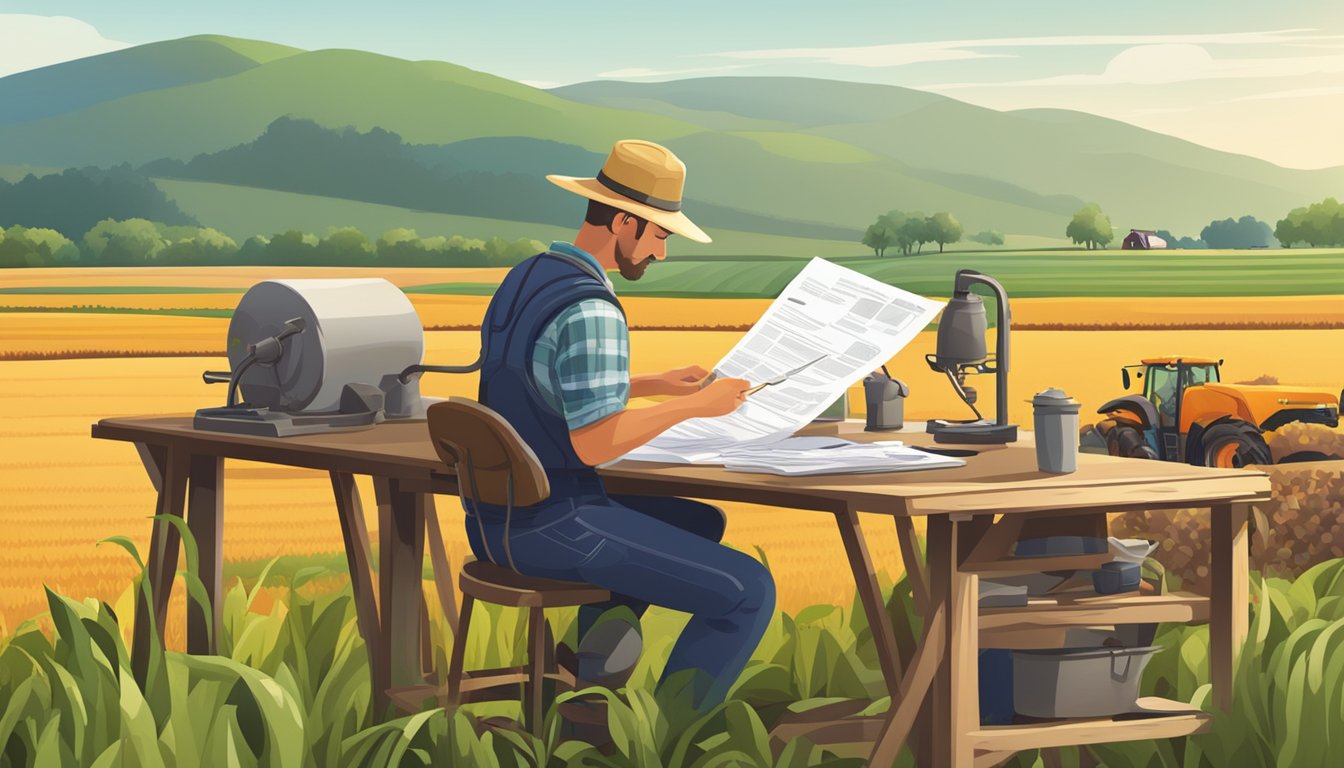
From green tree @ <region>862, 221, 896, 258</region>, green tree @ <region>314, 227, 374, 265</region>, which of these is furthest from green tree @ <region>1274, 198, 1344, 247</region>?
green tree @ <region>314, 227, 374, 265</region>

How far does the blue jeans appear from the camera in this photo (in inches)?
149

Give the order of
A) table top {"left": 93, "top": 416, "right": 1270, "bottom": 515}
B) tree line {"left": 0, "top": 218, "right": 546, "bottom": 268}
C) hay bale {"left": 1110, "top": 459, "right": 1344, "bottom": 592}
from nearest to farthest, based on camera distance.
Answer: table top {"left": 93, "top": 416, "right": 1270, "bottom": 515} < hay bale {"left": 1110, "top": 459, "right": 1344, "bottom": 592} < tree line {"left": 0, "top": 218, "right": 546, "bottom": 268}

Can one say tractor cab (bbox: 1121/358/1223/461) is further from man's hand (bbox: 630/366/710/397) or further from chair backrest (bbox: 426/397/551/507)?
chair backrest (bbox: 426/397/551/507)

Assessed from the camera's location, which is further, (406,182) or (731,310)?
(406,182)

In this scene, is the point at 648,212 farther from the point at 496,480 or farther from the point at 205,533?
the point at 205,533

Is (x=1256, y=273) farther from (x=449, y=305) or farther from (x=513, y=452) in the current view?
(x=513, y=452)

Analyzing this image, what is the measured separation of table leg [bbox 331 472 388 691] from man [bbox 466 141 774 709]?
3.15ft

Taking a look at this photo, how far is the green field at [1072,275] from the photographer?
5497 cm

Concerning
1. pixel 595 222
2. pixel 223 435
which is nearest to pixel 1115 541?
pixel 595 222

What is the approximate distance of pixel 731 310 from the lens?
4478cm

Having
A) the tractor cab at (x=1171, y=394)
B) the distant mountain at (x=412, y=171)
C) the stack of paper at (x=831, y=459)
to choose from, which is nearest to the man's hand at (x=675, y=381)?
the stack of paper at (x=831, y=459)

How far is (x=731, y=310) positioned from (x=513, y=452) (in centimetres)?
4101

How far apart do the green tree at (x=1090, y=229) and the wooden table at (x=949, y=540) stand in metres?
76.9

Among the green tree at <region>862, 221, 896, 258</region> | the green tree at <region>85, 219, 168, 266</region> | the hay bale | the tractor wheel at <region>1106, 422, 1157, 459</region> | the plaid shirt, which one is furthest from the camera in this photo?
the green tree at <region>862, 221, 896, 258</region>
